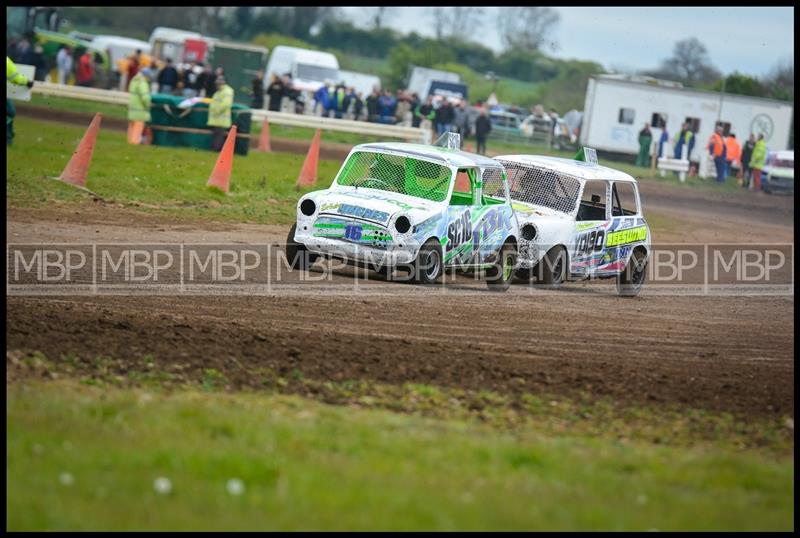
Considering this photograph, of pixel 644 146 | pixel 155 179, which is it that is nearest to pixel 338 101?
pixel 644 146

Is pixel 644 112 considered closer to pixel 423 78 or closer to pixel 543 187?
pixel 423 78

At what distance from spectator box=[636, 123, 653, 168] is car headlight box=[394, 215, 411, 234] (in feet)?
103

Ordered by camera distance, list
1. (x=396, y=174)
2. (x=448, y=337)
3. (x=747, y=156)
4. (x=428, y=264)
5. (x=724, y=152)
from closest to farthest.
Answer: (x=448, y=337) → (x=428, y=264) → (x=396, y=174) → (x=724, y=152) → (x=747, y=156)

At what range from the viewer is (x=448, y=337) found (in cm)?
1099

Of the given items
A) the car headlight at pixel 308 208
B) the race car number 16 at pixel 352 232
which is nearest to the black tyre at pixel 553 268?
the race car number 16 at pixel 352 232

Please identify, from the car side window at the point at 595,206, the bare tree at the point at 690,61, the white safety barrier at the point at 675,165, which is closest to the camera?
the car side window at the point at 595,206

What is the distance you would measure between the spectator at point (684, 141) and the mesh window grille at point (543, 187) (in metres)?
28.0

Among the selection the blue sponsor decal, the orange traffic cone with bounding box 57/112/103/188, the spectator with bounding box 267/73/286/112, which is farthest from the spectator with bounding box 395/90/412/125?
the blue sponsor decal

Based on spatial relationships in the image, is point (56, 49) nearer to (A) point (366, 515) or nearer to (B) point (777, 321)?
(B) point (777, 321)

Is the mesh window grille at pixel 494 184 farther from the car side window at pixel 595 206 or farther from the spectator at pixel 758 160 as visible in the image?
the spectator at pixel 758 160

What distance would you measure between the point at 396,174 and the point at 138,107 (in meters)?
14.2

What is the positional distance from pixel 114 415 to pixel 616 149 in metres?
40.1

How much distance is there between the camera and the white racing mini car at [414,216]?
1327 centimetres

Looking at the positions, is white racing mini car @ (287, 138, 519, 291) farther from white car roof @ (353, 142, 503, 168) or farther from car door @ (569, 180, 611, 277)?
car door @ (569, 180, 611, 277)
